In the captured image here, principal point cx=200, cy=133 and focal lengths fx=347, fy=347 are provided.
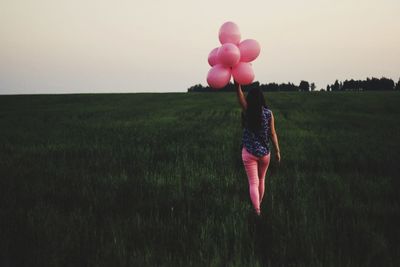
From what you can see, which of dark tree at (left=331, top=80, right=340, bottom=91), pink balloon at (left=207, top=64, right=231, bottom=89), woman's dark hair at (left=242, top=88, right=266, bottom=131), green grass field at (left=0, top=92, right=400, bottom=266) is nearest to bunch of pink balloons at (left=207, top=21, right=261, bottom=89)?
pink balloon at (left=207, top=64, right=231, bottom=89)

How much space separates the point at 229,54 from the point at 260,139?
1.11 m

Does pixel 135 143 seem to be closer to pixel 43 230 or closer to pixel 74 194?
pixel 74 194

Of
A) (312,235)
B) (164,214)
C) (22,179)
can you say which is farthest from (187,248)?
(22,179)

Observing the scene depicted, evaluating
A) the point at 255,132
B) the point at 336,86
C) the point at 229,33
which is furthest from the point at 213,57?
the point at 336,86

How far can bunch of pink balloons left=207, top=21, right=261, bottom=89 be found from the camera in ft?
12.6

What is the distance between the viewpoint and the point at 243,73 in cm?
398

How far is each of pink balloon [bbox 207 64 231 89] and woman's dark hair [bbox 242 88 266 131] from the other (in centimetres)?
32

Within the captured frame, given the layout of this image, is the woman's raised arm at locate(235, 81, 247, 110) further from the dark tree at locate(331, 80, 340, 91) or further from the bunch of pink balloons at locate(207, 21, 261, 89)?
the dark tree at locate(331, 80, 340, 91)

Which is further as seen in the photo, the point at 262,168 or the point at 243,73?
the point at 262,168

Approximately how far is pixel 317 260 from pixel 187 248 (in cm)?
119

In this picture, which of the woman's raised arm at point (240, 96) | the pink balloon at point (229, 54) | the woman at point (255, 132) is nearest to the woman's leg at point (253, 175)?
the woman at point (255, 132)

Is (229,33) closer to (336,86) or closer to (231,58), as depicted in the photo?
(231,58)

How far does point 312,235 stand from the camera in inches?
142

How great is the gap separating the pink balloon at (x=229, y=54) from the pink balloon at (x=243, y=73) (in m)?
0.12
